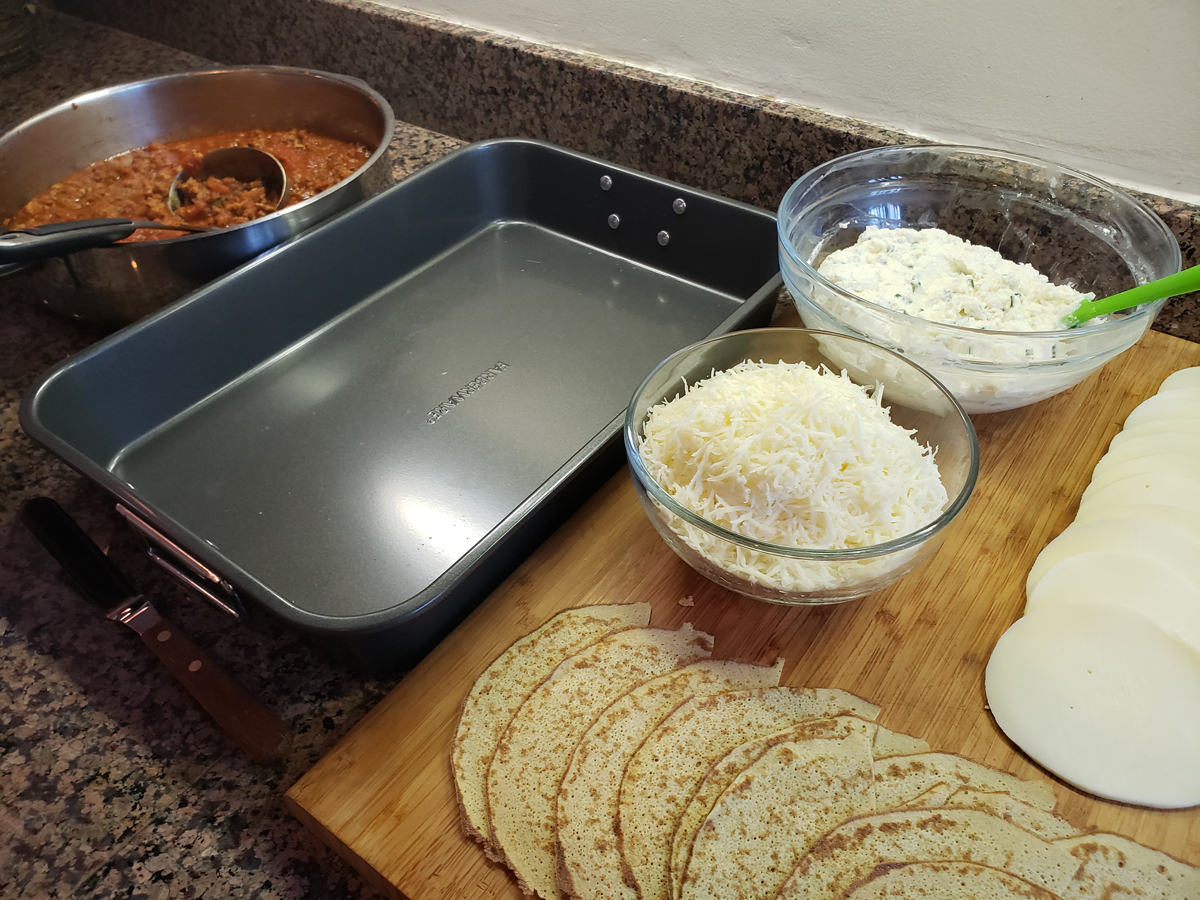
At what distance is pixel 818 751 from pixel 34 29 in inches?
109

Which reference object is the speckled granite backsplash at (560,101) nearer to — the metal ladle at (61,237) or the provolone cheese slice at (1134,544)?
the provolone cheese slice at (1134,544)

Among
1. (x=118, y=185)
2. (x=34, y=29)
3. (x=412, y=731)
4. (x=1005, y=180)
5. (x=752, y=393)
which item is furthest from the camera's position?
(x=34, y=29)

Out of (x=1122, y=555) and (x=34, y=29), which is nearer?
(x=1122, y=555)

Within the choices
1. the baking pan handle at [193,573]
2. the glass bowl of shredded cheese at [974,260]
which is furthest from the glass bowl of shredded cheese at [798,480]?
the baking pan handle at [193,573]

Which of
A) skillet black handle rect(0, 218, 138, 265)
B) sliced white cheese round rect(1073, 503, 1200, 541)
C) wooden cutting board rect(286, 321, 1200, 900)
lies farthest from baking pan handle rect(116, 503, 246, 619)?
sliced white cheese round rect(1073, 503, 1200, 541)

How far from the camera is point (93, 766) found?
82 centimetres

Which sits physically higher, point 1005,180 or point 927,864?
point 1005,180

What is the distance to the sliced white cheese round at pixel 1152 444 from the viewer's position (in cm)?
93

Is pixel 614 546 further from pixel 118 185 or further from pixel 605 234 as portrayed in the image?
pixel 118 185

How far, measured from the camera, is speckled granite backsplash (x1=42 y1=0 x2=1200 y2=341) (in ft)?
4.33

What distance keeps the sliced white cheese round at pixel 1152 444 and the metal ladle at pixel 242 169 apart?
1.44 metres

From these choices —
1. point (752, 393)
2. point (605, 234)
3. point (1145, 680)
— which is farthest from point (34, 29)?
point (1145, 680)

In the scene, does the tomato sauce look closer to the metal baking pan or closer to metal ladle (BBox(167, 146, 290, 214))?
metal ladle (BBox(167, 146, 290, 214))

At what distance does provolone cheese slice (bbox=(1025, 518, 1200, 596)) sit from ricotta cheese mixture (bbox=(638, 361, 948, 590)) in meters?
0.17
